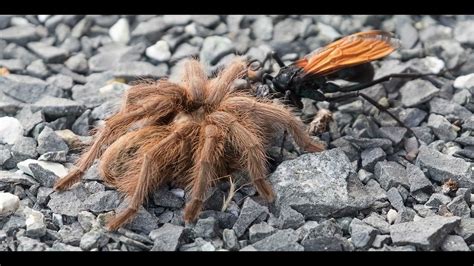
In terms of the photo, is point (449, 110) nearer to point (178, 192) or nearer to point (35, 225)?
point (178, 192)

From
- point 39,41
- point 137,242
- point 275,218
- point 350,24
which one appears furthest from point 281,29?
point 137,242

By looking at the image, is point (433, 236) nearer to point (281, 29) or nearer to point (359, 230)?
point (359, 230)

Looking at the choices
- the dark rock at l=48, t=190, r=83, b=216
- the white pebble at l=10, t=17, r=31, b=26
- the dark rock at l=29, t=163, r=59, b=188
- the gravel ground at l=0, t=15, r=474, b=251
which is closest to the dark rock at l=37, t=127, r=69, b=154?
the gravel ground at l=0, t=15, r=474, b=251

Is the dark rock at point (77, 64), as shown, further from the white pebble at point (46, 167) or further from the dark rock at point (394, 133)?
the dark rock at point (394, 133)

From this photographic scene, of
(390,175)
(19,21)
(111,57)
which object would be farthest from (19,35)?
(390,175)

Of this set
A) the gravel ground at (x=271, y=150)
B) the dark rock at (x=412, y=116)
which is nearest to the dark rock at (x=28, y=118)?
the gravel ground at (x=271, y=150)

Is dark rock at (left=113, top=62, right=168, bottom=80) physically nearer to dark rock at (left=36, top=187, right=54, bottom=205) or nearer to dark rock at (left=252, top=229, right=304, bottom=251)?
dark rock at (left=36, top=187, right=54, bottom=205)
